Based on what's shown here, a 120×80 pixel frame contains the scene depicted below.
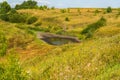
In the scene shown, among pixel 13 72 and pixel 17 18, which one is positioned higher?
pixel 13 72

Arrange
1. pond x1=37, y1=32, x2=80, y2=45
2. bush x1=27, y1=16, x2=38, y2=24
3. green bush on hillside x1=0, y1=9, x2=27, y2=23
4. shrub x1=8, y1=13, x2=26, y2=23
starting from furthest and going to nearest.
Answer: bush x1=27, y1=16, x2=38, y2=24
green bush on hillside x1=0, y1=9, x2=27, y2=23
shrub x1=8, y1=13, x2=26, y2=23
pond x1=37, y1=32, x2=80, y2=45

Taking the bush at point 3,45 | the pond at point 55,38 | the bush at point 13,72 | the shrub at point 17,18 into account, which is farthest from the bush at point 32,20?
the bush at point 13,72

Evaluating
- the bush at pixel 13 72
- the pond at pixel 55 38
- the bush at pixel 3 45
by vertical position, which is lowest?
the pond at pixel 55 38

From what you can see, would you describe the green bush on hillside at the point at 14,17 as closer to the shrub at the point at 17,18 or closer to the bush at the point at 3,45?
the shrub at the point at 17,18

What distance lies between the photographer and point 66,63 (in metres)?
39.1

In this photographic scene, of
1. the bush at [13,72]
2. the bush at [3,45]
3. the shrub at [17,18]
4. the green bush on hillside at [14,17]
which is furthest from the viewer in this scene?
the green bush on hillside at [14,17]

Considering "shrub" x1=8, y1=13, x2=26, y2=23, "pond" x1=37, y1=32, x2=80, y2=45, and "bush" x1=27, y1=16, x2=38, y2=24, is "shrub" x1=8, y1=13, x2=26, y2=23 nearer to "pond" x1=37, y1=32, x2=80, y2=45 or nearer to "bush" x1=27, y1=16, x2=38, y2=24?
"bush" x1=27, y1=16, x2=38, y2=24

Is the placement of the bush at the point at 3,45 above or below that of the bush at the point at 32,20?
above

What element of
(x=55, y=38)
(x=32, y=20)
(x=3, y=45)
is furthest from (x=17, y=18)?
(x=3, y=45)

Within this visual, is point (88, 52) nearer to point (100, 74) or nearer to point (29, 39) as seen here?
point (100, 74)

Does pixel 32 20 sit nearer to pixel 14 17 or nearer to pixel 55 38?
pixel 14 17

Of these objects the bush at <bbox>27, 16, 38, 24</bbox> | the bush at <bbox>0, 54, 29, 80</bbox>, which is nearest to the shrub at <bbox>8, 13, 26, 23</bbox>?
the bush at <bbox>27, 16, 38, 24</bbox>

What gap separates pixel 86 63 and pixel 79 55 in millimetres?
2874

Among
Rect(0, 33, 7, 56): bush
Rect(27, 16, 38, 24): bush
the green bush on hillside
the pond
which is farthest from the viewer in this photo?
Rect(27, 16, 38, 24): bush
